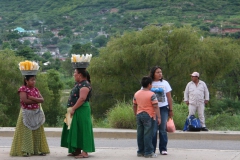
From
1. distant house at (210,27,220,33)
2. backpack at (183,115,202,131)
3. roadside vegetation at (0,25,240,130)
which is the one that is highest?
distant house at (210,27,220,33)

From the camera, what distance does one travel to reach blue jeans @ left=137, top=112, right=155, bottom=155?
9.76 m

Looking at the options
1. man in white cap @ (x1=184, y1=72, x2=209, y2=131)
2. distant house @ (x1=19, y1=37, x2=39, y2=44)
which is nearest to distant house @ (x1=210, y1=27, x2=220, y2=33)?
distant house @ (x1=19, y1=37, x2=39, y2=44)

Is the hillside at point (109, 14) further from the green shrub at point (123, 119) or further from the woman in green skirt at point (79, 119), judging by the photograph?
the woman in green skirt at point (79, 119)

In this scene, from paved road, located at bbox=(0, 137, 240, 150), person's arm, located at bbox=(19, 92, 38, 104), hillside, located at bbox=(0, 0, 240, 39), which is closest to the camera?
person's arm, located at bbox=(19, 92, 38, 104)

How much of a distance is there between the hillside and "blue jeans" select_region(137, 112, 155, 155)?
3817 inches

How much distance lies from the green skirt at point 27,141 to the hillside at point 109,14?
97078mm

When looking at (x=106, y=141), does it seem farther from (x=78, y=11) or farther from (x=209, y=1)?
(x=78, y=11)

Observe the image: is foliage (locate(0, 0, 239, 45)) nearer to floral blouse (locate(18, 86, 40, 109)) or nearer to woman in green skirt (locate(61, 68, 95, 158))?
floral blouse (locate(18, 86, 40, 109))

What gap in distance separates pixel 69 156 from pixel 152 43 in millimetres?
31400

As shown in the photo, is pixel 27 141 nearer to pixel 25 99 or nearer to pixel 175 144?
pixel 25 99

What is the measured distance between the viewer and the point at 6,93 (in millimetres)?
45312

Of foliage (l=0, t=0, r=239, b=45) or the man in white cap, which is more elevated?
foliage (l=0, t=0, r=239, b=45)

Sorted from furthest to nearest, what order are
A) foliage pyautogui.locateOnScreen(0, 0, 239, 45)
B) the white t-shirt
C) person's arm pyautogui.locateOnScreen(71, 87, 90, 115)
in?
foliage pyautogui.locateOnScreen(0, 0, 239, 45)
the white t-shirt
person's arm pyautogui.locateOnScreen(71, 87, 90, 115)

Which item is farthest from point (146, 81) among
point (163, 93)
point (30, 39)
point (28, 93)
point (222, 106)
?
point (30, 39)
